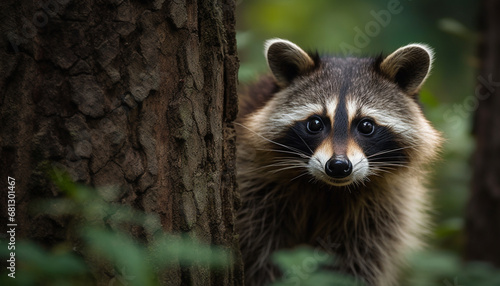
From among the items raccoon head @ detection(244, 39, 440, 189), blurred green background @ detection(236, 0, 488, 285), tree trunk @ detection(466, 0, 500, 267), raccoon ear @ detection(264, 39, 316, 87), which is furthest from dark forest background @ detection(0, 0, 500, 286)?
blurred green background @ detection(236, 0, 488, 285)

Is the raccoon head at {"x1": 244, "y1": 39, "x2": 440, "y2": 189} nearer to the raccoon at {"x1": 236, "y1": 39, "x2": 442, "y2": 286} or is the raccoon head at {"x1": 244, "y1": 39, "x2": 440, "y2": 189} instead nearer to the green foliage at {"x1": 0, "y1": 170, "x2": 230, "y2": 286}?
the raccoon at {"x1": 236, "y1": 39, "x2": 442, "y2": 286}

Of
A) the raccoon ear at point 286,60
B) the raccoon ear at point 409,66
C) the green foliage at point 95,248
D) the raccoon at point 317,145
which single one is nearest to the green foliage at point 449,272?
the raccoon at point 317,145

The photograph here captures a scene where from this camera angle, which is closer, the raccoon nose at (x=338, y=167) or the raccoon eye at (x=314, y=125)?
the raccoon nose at (x=338, y=167)

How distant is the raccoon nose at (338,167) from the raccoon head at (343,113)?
0.52 feet

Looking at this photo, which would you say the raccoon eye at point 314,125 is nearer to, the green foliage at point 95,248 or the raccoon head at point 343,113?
the raccoon head at point 343,113

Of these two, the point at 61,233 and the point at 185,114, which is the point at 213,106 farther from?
the point at 61,233

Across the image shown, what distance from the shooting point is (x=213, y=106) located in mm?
2666

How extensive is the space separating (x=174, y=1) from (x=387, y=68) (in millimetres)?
1971

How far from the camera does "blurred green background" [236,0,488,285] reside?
595 cm

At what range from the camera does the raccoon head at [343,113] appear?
11.9 feet

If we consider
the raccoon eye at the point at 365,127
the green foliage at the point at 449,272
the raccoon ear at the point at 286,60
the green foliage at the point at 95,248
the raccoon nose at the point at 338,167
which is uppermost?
the raccoon ear at the point at 286,60

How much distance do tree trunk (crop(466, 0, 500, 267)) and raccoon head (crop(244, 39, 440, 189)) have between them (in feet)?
3.27

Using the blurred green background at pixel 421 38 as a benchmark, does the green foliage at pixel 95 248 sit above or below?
below

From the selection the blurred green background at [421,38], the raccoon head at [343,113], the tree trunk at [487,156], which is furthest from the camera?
the blurred green background at [421,38]
